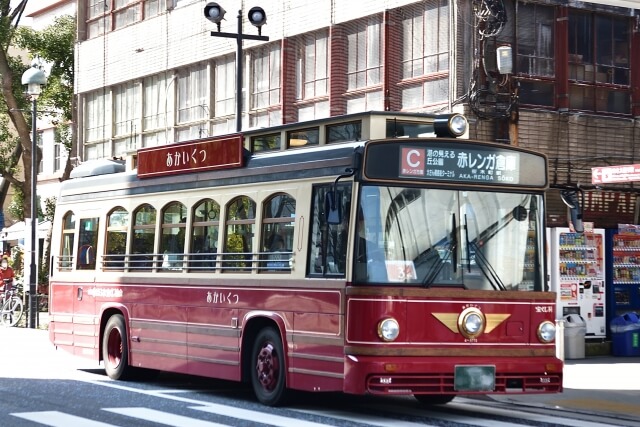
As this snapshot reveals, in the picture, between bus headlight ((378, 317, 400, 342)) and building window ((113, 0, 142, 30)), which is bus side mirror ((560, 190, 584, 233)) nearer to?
bus headlight ((378, 317, 400, 342))

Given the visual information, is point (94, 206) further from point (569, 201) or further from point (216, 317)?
point (569, 201)

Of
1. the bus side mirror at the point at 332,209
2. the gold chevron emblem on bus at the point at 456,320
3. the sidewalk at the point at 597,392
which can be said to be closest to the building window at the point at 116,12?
the sidewalk at the point at 597,392

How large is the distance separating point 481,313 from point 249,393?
444 centimetres

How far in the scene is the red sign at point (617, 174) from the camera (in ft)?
65.1

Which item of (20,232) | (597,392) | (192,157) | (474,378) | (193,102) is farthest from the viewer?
(20,232)

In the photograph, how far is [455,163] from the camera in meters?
14.1

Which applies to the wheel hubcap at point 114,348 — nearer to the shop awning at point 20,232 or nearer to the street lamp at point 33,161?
the street lamp at point 33,161

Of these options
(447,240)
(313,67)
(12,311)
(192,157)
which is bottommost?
(12,311)

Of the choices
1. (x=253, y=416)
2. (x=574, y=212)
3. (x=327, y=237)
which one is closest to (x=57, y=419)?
(x=253, y=416)

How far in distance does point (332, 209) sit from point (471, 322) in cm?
189

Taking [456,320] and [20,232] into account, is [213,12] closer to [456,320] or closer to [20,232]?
[456,320]

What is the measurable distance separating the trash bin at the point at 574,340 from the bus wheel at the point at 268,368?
9148 mm

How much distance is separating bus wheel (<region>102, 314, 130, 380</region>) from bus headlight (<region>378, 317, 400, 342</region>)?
Result: 609cm

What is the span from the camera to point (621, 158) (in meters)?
26.7
